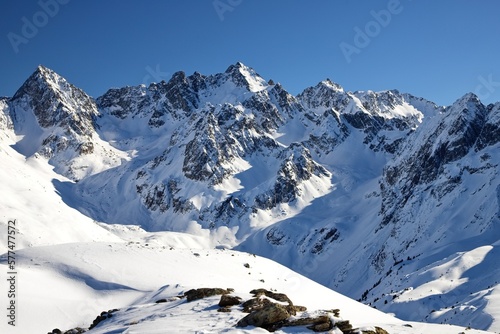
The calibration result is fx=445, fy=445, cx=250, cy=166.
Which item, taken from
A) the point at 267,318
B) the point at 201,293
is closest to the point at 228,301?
the point at 201,293

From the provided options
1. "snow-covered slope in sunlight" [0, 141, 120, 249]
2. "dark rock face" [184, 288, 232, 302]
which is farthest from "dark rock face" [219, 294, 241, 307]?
"snow-covered slope in sunlight" [0, 141, 120, 249]

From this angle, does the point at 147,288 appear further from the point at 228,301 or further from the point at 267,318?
the point at 267,318

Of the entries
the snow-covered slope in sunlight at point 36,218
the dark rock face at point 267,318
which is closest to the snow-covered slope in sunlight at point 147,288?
the dark rock face at point 267,318

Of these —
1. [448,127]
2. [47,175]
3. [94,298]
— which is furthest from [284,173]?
[94,298]

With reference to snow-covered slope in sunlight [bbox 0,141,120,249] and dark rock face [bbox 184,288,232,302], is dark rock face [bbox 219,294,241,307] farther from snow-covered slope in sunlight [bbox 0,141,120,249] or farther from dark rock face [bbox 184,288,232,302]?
snow-covered slope in sunlight [bbox 0,141,120,249]

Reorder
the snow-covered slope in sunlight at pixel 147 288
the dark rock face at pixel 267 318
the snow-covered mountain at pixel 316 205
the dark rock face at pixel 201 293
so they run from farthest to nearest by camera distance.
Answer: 1. the snow-covered mountain at pixel 316 205
2. the dark rock face at pixel 201 293
3. the snow-covered slope in sunlight at pixel 147 288
4. the dark rock face at pixel 267 318

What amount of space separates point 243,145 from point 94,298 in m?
166

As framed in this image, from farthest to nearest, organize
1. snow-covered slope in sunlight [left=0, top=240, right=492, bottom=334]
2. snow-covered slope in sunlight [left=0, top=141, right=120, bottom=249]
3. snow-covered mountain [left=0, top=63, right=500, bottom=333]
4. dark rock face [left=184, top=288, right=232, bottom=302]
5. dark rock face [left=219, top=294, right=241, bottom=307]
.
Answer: snow-covered mountain [left=0, top=63, right=500, bottom=333] → snow-covered slope in sunlight [left=0, top=141, right=120, bottom=249] → dark rock face [left=184, top=288, right=232, bottom=302] → dark rock face [left=219, top=294, right=241, bottom=307] → snow-covered slope in sunlight [left=0, top=240, right=492, bottom=334]

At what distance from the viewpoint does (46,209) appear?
82562mm

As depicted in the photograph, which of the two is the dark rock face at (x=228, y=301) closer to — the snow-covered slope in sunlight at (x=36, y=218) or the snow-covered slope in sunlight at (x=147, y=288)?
the snow-covered slope in sunlight at (x=147, y=288)

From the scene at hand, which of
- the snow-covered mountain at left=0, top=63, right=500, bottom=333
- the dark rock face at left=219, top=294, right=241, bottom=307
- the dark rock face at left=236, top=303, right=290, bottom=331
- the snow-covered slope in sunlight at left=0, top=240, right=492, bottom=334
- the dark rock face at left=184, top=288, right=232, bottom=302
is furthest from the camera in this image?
the snow-covered mountain at left=0, top=63, right=500, bottom=333

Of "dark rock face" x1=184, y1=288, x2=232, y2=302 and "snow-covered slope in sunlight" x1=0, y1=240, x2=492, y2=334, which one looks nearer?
Result: "snow-covered slope in sunlight" x1=0, y1=240, x2=492, y2=334

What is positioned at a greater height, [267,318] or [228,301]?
[267,318]

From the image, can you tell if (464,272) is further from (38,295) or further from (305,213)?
(305,213)
